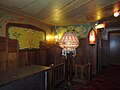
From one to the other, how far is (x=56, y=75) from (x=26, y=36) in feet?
6.00

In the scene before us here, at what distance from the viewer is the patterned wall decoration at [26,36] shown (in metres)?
3.61

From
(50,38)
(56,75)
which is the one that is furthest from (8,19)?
(50,38)

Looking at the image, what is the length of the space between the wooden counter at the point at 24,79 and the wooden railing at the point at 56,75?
29.5 inches

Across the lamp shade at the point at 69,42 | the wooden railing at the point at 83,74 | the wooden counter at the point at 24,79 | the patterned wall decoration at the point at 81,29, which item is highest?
the patterned wall decoration at the point at 81,29

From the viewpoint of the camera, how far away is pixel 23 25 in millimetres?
3930

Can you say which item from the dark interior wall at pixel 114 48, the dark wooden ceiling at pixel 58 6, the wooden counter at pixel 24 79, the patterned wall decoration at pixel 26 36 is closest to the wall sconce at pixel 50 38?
the patterned wall decoration at pixel 26 36

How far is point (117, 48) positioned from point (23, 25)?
6.55 m

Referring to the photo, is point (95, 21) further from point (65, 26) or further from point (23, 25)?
point (23, 25)

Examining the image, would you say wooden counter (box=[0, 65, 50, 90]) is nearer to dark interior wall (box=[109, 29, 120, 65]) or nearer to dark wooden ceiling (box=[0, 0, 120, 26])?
dark wooden ceiling (box=[0, 0, 120, 26])

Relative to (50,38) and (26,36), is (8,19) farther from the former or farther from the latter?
(50,38)

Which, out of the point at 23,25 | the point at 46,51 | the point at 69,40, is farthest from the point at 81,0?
the point at 46,51

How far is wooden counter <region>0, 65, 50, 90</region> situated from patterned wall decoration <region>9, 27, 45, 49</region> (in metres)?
1.80

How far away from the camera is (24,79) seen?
1.83 meters

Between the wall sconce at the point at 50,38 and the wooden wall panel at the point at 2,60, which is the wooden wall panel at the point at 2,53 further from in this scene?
the wall sconce at the point at 50,38
